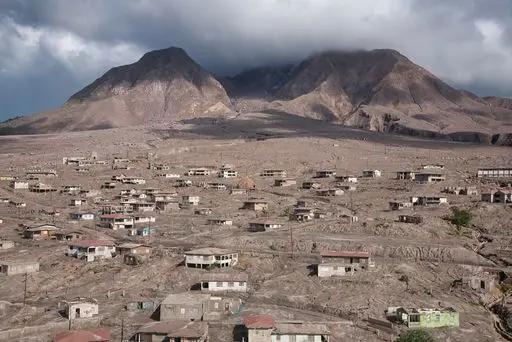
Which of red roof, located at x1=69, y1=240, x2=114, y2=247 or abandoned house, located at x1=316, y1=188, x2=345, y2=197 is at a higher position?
abandoned house, located at x1=316, y1=188, x2=345, y2=197

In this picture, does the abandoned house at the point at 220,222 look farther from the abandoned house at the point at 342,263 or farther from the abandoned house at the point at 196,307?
the abandoned house at the point at 196,307

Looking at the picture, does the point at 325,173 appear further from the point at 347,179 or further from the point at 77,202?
the point at 77,202

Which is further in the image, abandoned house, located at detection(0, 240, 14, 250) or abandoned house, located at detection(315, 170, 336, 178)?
abandoned house, located at detection(315, 170, 336, 178)

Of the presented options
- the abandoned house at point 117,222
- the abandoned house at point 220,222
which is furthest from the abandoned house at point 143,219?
the abandoned house at point 220,222

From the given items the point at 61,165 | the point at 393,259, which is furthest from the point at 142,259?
the point at 61,165

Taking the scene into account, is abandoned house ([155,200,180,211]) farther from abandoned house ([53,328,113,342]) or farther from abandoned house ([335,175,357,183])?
abandoned house ([53,328,113,342])

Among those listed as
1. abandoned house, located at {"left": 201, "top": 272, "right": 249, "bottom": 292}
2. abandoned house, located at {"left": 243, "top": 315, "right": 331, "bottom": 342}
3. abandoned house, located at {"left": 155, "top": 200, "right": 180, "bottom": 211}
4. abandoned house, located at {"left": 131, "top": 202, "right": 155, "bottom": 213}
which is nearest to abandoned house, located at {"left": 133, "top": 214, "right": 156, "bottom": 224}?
abandoned house, located at {"left": 131, "top": 202, "right": 155, "bottom": 213}
